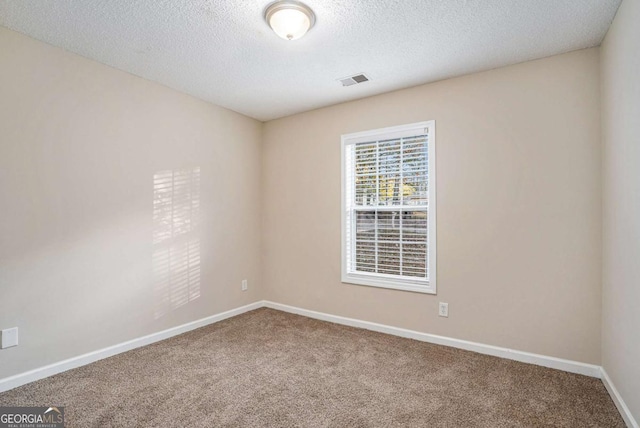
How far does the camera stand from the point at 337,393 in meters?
2.29

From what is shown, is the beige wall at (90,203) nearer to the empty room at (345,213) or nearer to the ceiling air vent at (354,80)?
the empty room at (345,213)

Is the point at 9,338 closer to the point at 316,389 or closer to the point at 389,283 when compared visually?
the point at 316,389

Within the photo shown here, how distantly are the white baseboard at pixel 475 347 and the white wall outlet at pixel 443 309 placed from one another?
22cm

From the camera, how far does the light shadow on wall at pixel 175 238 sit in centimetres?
329

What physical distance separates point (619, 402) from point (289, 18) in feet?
10.3

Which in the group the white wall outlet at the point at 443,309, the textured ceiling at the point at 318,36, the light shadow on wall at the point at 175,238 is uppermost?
the textured ceiling at the point at 318,36

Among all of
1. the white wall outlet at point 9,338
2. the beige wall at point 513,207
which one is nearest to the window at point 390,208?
the beige wall at point 513,207

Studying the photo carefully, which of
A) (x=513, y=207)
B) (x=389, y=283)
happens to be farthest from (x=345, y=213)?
(x=513, y=207)

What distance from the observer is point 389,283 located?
348cm

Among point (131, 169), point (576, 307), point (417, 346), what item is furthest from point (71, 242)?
point (576, 307)

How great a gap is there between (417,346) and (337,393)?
1.13 m

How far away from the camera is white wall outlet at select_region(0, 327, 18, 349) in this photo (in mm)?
2320

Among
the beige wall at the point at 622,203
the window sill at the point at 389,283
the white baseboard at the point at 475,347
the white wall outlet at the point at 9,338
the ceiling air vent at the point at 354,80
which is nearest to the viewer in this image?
the beige wall at the point at 622,203

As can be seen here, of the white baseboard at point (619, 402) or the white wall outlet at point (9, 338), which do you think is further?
the white wall outlet at point (9, 338)
